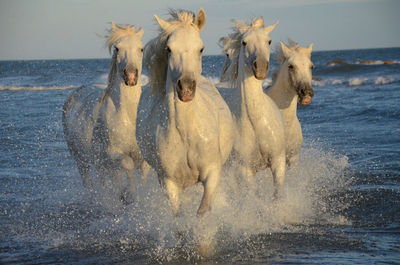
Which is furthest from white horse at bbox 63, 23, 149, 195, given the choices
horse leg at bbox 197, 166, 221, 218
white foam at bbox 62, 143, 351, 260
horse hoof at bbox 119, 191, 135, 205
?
horse leg at bbox 197, 166, 221, 218

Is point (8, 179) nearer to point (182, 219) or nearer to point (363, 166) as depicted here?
point (182, 219)

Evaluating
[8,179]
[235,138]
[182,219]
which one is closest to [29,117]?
[8,179]

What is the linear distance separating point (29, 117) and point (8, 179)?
26.2 feet

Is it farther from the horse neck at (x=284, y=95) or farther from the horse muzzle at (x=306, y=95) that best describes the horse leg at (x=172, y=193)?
the horse neck at (x=284, y=95)

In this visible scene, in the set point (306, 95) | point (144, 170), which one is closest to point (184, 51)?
point (306, 95)

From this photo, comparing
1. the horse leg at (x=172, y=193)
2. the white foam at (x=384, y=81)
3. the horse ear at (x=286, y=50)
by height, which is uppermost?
the horse ear at (x=286, y=50)

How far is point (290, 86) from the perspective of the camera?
269 inches

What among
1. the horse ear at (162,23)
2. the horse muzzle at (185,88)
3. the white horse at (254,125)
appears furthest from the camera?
the white horse at (254,125)

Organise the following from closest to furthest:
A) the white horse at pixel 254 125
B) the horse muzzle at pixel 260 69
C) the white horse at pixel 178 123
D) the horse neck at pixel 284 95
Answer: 1. the white horse at pixel 178 123
2. the horse muzzle at pixel 260 69
3. the white horse at pixel 254 125
4. the horse neck at pixel 284 95

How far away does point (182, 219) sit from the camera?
4.81 m

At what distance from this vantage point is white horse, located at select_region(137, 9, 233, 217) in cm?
441

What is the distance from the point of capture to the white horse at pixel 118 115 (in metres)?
A: 6.33

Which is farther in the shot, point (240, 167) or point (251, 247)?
point (240, 167)

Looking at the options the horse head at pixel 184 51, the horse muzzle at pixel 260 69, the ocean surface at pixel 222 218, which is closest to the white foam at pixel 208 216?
the ocean surface at pixel 222 218
